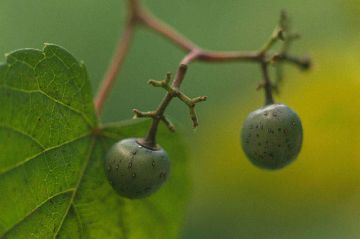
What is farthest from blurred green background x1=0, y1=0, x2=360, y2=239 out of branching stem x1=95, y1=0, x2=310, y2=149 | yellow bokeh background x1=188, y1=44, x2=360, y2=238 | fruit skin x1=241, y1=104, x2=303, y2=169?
fruit skin x1=241, y1=104, x2=303, y2=169

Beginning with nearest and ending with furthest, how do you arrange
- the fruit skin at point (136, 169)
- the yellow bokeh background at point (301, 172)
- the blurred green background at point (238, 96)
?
the fruit skin at point (136, 169) → the yellow bokeh background at point (301, 172) → the blurred green background at point (238, 96)

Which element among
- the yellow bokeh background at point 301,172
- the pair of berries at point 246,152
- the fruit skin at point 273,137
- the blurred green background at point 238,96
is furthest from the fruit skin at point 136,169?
the yellow bokeh background at point 301,172

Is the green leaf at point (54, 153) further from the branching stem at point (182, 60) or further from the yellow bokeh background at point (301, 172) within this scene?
the yellow bokeh background at point (301, 172)

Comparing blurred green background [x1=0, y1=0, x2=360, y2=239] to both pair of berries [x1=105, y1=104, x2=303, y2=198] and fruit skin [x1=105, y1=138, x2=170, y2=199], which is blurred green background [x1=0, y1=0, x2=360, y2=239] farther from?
fruit skin [x1=105, y1=138, x2=170, y2=199]

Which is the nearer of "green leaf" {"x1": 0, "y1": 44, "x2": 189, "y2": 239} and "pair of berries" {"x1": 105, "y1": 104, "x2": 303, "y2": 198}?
"green leaf" {"x1": 0, "y1": 44, "x2": 189, "y2": 239}

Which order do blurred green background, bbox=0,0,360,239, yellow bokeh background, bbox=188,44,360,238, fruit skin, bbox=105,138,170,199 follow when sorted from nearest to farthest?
fruit skin, bbox=105,138,170,199 < yellow bokeh background, bbox=188,44,360,238 < blurred green background, bbox=0,0,360,239

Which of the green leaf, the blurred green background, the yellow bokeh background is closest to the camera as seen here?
the green leaf

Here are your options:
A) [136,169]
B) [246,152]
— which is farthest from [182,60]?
[136,169]
